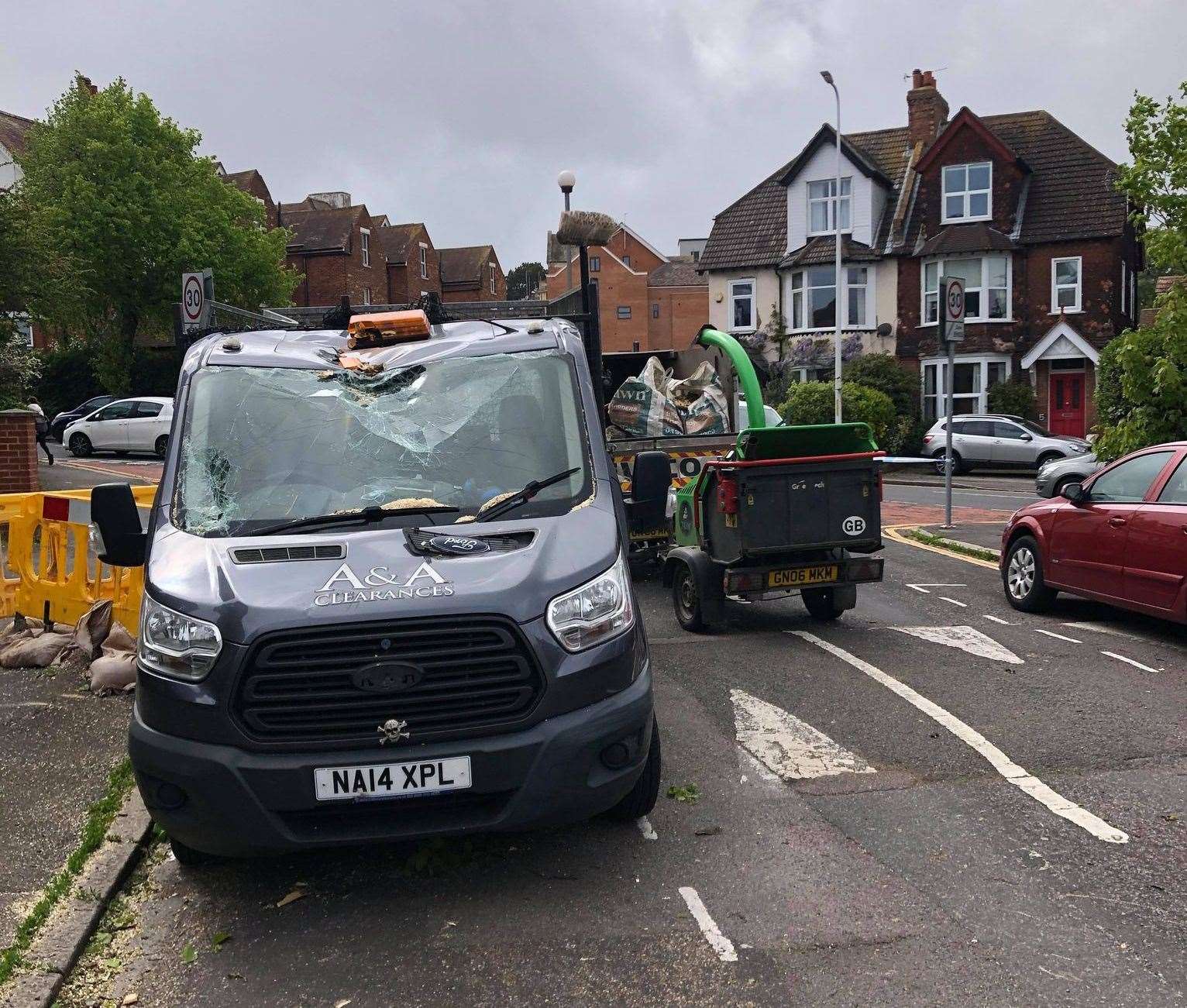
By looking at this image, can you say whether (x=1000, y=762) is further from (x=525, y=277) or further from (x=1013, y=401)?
(x=525, y=277)

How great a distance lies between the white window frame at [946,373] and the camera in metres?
38.3

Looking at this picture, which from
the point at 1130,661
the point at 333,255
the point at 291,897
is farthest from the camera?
the point at 333,255

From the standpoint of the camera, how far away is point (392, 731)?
4.25m

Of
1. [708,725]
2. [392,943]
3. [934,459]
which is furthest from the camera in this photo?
[934,459]

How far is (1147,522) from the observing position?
8953 mm

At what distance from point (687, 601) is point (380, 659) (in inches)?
225

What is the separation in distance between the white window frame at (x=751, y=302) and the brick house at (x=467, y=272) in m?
35.3

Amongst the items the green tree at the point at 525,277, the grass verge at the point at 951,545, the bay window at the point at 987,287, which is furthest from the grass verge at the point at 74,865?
the green tree at the point at 525,277

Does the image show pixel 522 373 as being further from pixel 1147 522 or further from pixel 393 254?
pixel 393 254

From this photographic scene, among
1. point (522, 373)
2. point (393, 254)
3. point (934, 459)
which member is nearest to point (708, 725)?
point (522, 373)

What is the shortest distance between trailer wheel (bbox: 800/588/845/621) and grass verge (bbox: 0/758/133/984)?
5754 millimetres

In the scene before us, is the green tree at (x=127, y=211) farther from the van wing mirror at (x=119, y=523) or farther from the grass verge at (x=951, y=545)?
A: the van wing mirror at (x=119, y=523)

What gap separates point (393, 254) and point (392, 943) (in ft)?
220

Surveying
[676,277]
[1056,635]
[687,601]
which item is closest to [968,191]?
[1056,635]
